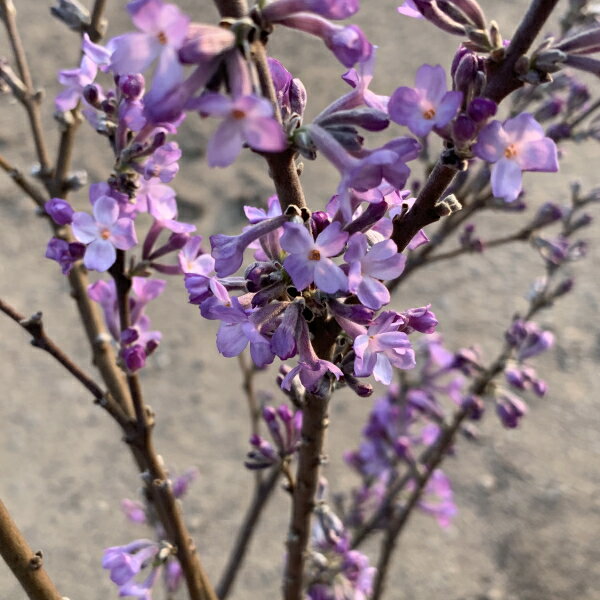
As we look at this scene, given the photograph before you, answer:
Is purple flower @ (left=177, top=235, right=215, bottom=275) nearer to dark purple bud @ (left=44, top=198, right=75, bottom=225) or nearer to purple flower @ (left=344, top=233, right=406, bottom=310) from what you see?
dark purple bud @ (left=44, top=198, right=75, bottom=225)

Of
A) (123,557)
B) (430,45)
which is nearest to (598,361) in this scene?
(430,45)

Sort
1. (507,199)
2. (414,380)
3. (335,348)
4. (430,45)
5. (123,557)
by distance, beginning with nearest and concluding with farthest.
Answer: (507,199) → (335,348) → (123,557) → (414,380) → (430,45)

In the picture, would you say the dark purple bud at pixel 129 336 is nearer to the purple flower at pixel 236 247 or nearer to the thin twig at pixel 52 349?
the thin twig at pixel 52 349

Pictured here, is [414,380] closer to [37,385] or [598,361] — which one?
[598,361]

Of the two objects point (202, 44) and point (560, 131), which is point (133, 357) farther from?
point (560, 131)

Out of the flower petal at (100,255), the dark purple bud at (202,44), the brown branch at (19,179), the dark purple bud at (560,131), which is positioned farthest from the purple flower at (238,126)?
the dark purple bud at (560,131)
